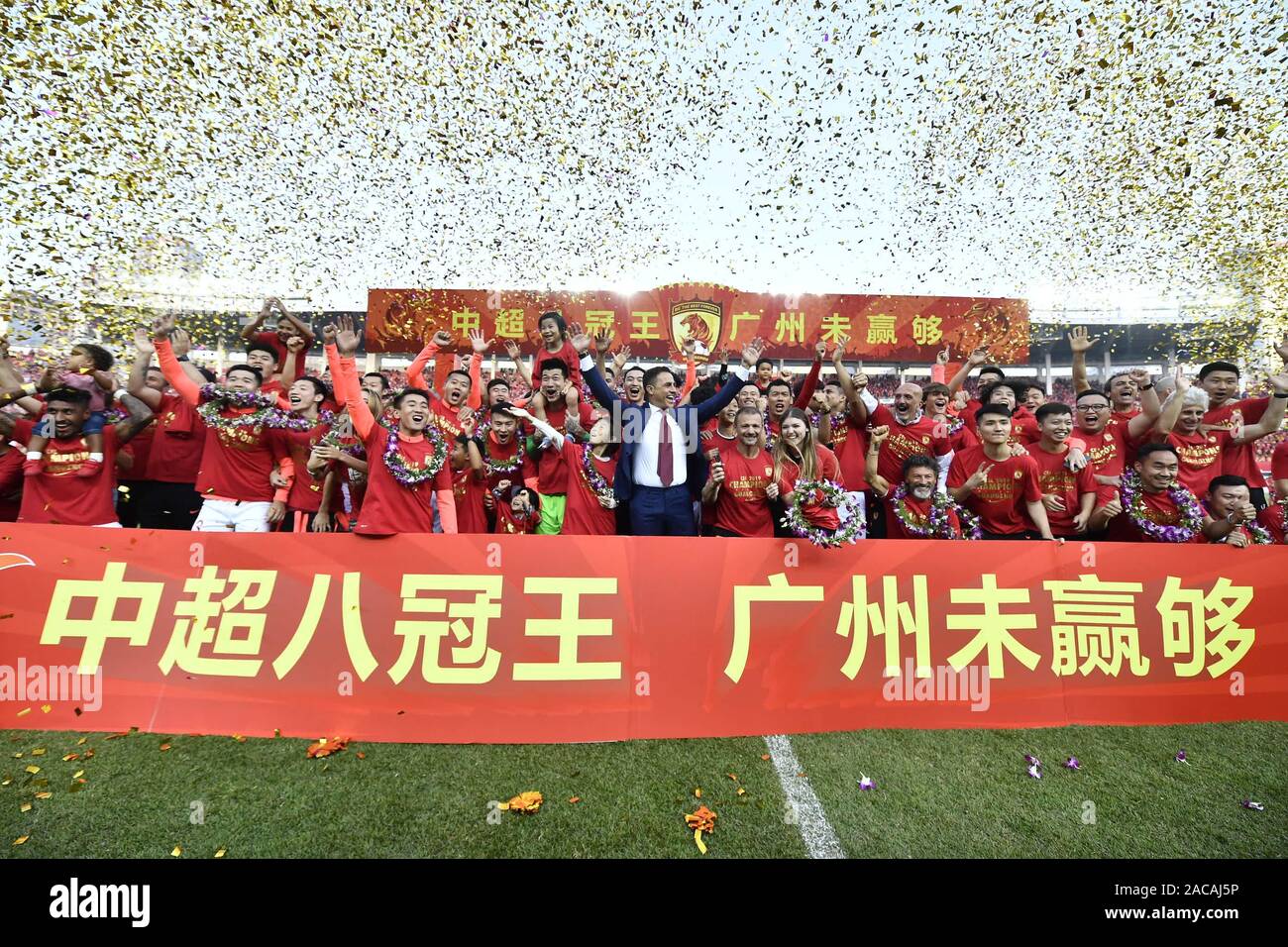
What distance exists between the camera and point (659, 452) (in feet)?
15.5

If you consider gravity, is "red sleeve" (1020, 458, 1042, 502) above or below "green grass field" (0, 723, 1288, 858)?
above

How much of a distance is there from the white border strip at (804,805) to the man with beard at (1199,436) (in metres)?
4.56

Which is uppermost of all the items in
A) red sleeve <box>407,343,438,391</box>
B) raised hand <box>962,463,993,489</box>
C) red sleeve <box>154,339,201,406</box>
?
red sleeve <box>407,343,438,391</box>

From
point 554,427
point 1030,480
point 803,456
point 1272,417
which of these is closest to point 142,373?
point 554,427

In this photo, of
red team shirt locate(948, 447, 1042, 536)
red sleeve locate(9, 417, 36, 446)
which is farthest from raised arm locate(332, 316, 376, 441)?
red team shirt locate(948, 447, 1042, 536)

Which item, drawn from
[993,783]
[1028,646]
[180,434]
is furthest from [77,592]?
[1028,646]

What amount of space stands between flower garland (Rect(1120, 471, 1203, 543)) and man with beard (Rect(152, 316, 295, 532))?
7248 millimetres

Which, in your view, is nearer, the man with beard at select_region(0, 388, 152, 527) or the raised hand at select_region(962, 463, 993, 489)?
the man with beard at select_region(0, 388, 152, 527)

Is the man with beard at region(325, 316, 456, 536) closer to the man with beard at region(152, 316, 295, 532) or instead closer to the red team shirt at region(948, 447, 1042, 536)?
the man with beard at region(152, 316, 295, 532)

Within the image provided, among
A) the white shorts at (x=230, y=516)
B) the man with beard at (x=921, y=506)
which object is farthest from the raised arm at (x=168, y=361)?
the man with beard at (x=921, y=506)

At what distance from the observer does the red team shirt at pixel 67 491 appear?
4.40 m

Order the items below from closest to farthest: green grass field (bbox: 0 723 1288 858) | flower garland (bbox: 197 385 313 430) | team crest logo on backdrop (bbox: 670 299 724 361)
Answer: green grass field (bbox: 0 723 1288 858) → flower garland (bbox: 197 385 313 430) → team crest logo on backdrop (bbox: 670 299 724 361)

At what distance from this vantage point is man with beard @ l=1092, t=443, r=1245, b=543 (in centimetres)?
461

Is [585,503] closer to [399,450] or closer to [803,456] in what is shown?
[399,450]
